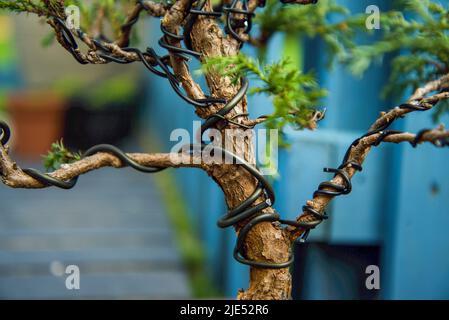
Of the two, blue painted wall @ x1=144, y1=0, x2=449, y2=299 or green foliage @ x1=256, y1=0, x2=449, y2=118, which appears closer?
green foliage @ x1=256, y1=0, x2=449, y2=118

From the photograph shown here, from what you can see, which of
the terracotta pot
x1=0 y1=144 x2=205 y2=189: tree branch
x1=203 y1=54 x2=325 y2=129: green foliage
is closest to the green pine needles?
x1=203 y1=54 x2=325 y2=129: green foliage

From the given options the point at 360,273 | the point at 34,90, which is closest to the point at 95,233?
the point at 360,273

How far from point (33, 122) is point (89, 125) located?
1.34 ft

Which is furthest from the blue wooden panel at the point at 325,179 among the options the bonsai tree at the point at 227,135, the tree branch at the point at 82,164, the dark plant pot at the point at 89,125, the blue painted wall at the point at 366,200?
the dark plant pot at the point at 89,125

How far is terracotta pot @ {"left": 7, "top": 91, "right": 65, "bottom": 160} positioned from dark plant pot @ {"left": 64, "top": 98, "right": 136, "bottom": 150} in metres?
0.12

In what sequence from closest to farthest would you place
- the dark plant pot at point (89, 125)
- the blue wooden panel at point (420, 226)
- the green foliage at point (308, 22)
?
the green foliage at point (308, 22) < the blue wooden panel at point (420, 226) < the dark plant pot at point (89, 125)

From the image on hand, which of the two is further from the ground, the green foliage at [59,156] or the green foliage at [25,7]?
the green foliage at [25,7]

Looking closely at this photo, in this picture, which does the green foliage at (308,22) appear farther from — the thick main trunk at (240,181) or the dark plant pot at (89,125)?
the dark plant pot at (89,125)

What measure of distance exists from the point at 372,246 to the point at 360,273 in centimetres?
9

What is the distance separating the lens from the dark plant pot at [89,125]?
4355 mm

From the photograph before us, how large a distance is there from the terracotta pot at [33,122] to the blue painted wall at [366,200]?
2655 mm

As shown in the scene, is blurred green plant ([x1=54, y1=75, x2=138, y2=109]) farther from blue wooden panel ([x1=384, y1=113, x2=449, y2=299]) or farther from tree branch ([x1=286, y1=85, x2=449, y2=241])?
tree branch ([x1=286, y1=85, x2=449, y2=241])

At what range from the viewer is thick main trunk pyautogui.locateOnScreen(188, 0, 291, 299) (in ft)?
2.42
